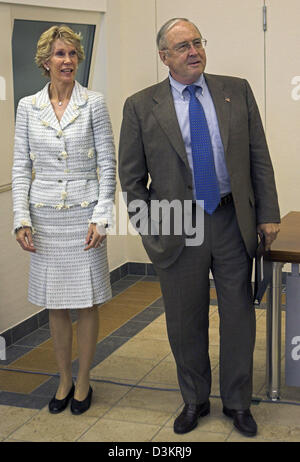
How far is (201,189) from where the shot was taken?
3.33m

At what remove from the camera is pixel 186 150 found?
131 inches

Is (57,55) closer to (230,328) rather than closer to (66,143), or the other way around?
(66,143)

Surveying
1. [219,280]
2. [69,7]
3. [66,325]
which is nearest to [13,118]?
[69,7]

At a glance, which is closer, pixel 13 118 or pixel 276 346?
pixel 276 346

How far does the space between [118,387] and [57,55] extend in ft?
5.43

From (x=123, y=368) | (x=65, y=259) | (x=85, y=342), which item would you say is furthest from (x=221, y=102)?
(x=123, y=368)

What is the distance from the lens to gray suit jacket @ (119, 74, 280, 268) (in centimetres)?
332

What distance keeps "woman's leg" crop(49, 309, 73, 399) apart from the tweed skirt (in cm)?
11

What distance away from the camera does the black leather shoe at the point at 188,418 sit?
3.52 meters

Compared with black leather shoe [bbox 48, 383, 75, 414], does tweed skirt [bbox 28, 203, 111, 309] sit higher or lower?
higher

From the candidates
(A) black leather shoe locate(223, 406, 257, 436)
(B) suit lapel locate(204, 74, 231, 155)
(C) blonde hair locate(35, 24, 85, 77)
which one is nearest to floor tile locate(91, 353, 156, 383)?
(A) black leather shoe locate(223, 406, 257, 436)

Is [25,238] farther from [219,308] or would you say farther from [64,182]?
[219,308]

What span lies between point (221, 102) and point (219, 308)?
34.9 inches

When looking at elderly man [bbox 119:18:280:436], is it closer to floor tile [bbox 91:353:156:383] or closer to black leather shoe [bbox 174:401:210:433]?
black leather shoe [bbox 174:401:210:433]
